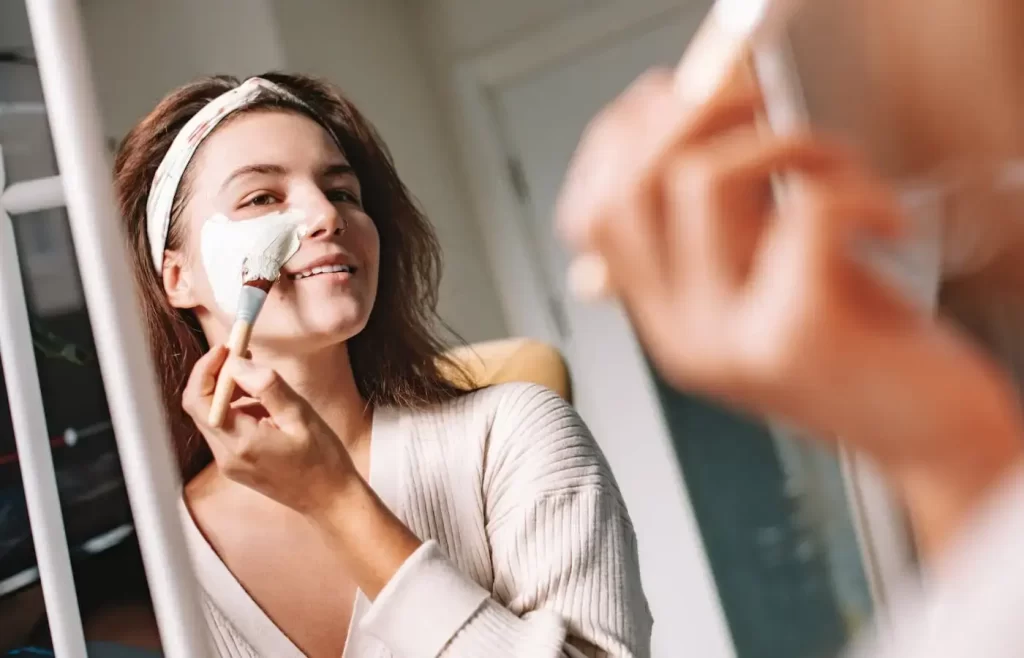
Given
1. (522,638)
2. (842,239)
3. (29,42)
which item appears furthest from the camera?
(29,42)

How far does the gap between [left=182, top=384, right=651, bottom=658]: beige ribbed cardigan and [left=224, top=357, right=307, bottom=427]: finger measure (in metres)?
0.05

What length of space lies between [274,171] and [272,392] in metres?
0.14

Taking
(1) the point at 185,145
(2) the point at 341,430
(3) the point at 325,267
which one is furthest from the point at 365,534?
(1) the point at 185,145

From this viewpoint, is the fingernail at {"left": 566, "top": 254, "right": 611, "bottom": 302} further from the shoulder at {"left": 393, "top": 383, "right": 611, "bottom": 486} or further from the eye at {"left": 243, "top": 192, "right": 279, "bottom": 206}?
the eye at {"left": 243, "top": 192, "right": 279, "bottom": 206}

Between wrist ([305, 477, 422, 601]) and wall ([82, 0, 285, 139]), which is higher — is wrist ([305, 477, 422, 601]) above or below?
below

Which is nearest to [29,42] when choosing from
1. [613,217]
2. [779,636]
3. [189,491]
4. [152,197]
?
[152,197]

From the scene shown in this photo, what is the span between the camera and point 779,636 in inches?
17.1

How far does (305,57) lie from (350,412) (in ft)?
0.77

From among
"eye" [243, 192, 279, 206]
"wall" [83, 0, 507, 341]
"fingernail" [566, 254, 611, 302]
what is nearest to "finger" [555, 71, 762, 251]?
"fingernail" [566, 254, 611, 302]

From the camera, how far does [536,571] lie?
0.49 meters

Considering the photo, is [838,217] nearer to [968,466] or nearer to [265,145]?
[968,466]

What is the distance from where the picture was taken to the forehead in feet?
1.79

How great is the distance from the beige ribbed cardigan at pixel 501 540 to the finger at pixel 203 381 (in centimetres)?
11

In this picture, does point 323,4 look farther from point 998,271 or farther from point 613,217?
point 998,271
